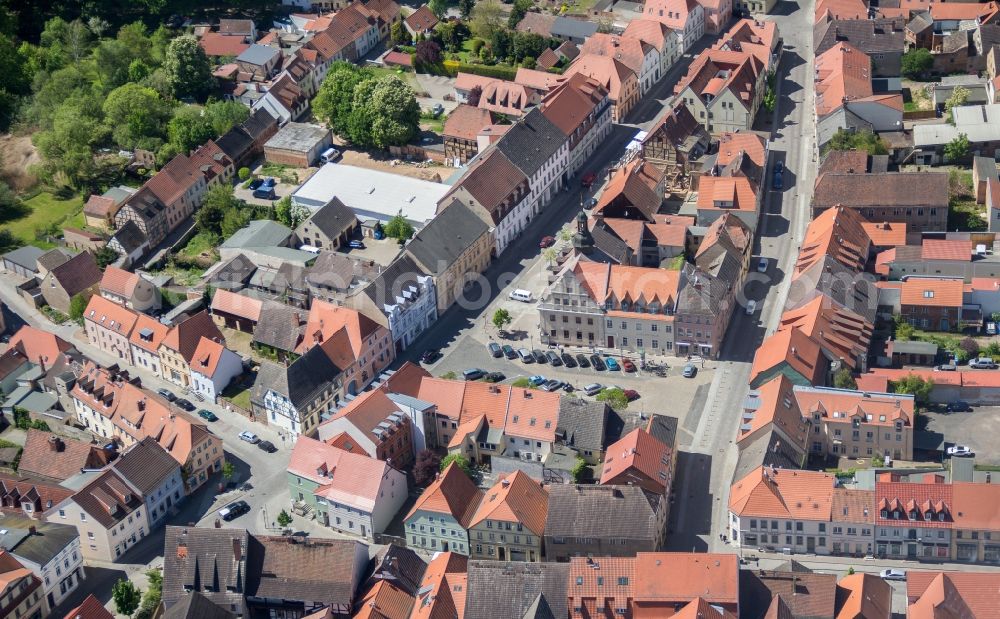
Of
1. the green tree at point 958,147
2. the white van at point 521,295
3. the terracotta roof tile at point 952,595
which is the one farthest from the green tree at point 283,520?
the green tree at point 958,147

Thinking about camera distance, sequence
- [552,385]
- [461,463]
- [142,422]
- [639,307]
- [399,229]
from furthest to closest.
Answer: [399,229] → [639,307] → [552,385] → [142,422] → [461,463]

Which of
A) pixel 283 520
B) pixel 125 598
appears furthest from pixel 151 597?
pixel 283 520

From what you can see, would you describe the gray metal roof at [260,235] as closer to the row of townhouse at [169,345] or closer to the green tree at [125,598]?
the row of townhouse at [169,345]

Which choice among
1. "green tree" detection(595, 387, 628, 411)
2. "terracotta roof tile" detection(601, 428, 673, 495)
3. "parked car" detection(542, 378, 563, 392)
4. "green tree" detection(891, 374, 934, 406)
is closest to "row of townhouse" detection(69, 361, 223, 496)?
"parked car" detection(542, 378, 563, 392)

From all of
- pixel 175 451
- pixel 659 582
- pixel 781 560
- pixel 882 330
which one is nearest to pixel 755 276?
pixel 882 330

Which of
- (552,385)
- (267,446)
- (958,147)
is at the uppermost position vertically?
(958,147)

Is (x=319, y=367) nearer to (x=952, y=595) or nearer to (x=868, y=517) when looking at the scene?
(x=868, y=517)
